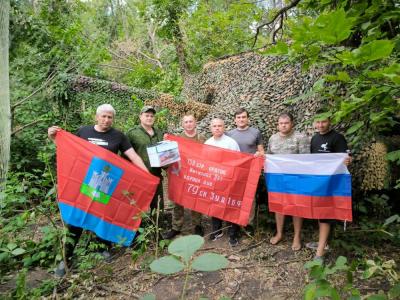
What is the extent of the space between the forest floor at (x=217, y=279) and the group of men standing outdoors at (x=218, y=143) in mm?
191

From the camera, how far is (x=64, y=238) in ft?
11.6

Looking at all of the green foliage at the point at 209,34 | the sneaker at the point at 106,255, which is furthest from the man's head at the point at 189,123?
the green foliage at the point at 209,34

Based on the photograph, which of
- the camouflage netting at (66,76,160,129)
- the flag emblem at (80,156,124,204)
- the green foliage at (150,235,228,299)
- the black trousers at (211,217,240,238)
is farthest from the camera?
the camouflage netting at (66,76,160,129)

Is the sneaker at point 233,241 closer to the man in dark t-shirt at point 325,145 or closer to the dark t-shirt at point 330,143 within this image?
the man in dark t-shirt at point 325,145

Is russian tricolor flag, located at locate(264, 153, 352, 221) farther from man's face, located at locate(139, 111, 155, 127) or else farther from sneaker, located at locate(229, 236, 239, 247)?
man's face, located at locate(139, 111, 155, 127)

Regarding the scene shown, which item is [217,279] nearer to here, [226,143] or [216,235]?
[216,235]

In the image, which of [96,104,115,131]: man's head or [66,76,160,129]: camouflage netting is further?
[66,76,160,129]: camouflage netting

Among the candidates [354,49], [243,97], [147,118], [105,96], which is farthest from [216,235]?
[105,96]

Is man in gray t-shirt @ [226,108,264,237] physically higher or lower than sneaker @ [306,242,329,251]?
higher

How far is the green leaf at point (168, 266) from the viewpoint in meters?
1.38

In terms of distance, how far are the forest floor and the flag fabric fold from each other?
400mm

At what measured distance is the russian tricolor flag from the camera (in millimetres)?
3805

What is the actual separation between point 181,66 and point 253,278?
11.6 metres

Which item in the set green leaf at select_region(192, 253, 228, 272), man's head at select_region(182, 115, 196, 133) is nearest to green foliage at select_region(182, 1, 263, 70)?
man's head at select_region(182, 115, 196, 133)
